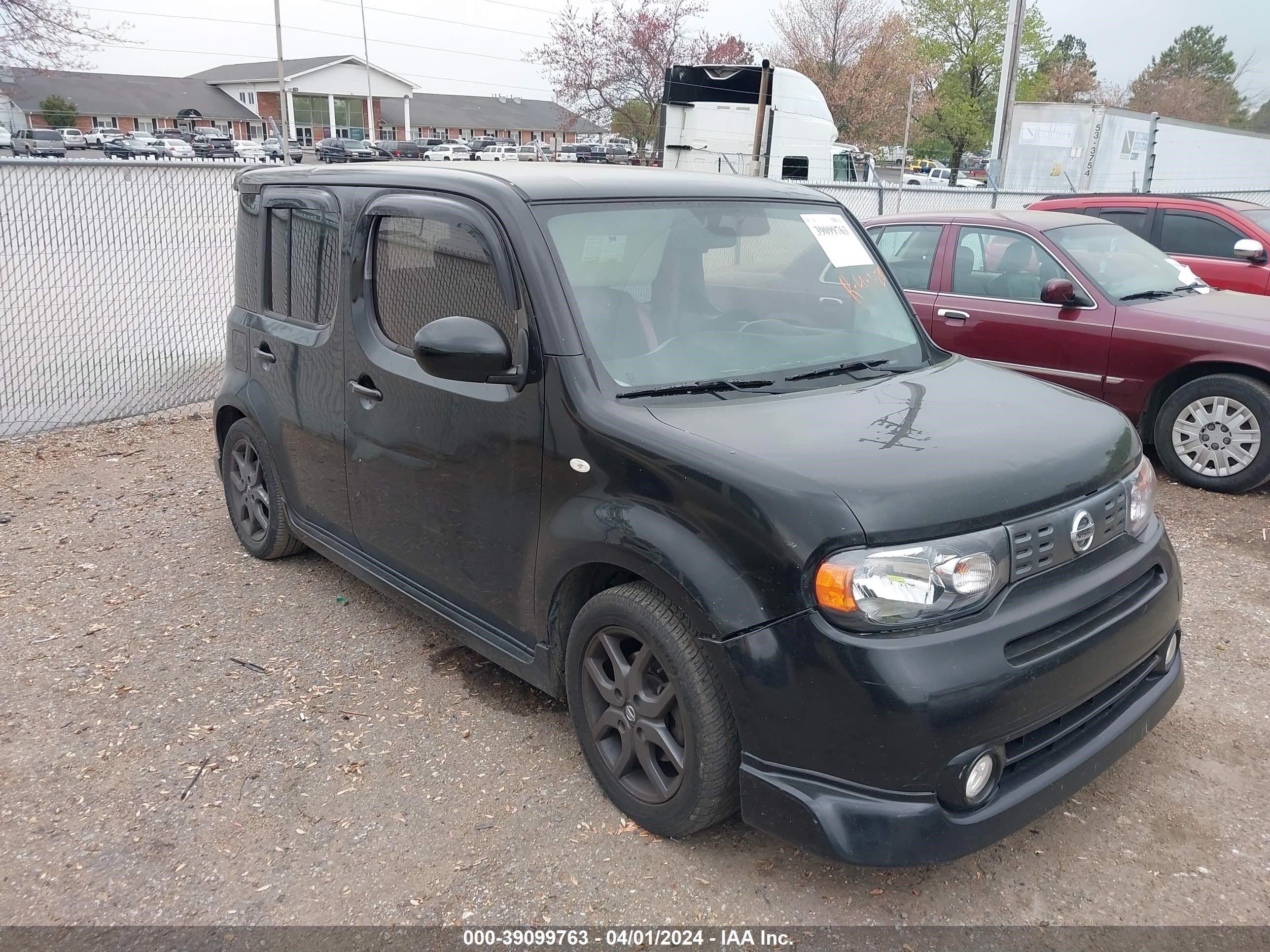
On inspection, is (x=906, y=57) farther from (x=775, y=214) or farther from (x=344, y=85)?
(x=775, y=214)

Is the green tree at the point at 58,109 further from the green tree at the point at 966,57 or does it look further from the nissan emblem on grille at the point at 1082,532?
the nissan emblem on grille at the point at 1082,532

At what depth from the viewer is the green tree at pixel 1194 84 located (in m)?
72.1

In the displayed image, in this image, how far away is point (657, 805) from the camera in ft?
9.29

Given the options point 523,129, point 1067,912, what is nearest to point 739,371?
point 1067,912

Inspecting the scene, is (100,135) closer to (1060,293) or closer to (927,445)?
(1060,293)

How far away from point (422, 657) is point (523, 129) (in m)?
89.6

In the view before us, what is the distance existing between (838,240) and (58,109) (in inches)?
2464

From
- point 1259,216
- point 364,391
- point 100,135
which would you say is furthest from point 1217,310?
point 100,135

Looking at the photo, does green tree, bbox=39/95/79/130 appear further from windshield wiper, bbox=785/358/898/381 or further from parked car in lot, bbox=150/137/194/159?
windshield wiper, bbox=785/358/898/381

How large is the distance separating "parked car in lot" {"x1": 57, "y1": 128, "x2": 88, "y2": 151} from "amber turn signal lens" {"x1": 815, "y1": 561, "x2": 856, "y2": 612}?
148ft

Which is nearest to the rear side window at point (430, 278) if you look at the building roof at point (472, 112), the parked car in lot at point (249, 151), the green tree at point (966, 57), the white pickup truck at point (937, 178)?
the parked car in lot at point (249, 151)

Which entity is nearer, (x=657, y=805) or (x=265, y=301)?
(x=657, y=805)

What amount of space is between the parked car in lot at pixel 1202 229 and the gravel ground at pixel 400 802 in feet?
17.3

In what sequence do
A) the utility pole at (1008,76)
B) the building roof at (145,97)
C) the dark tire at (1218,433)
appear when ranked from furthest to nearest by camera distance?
the building roof at (145,97)
the utility pole at (1008,76)
the dark tire at (1218,433)
